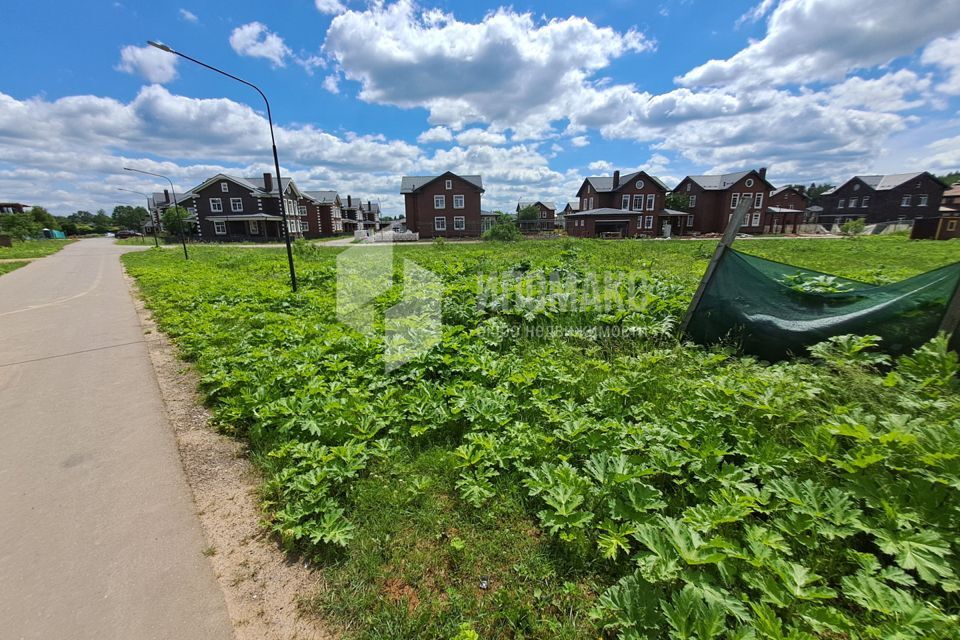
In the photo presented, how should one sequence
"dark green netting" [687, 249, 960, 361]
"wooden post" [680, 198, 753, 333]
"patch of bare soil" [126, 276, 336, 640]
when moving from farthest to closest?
"wooden post" [680, 198, 753, 333] → "dark green netting" [687, 249, 960, 361] → "patch of bare soil" [126, 276, 336, 640]

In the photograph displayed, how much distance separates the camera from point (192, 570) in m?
2.66

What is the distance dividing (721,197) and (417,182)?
40.8m

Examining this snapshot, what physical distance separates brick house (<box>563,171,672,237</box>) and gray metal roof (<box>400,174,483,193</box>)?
13.2 metres

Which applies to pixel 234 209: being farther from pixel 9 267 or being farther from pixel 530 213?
pixel 530 213

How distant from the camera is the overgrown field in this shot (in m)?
2.12

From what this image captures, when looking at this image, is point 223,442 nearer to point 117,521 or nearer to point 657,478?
point 117,521

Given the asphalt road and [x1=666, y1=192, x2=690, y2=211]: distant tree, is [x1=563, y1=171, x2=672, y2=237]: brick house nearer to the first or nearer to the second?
[x1=666, y1=192, x2=690, y2=211]: distant tree

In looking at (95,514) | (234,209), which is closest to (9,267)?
(234,209)

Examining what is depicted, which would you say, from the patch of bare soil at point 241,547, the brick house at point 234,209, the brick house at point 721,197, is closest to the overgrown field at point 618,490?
the patch of bare soil at point 241,547

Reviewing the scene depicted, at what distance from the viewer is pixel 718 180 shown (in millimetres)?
A: 52500

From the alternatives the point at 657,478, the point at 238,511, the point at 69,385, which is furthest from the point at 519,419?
the point at 69,385

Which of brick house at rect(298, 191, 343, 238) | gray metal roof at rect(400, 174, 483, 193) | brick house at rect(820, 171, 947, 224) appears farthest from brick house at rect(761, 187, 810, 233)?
brick house at rect(298, 191, 343, 238)

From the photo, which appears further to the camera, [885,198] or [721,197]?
[885,198]

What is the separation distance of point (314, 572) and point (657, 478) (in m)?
2.70
